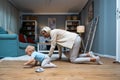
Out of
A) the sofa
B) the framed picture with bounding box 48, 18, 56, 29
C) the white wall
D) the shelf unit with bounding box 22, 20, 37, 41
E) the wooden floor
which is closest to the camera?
the wooden floor

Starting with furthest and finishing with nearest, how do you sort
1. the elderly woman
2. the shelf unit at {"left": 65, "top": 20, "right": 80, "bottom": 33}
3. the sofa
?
the shelf unit at {"left": 65, "top": 20, "right": 80, "bottom": 33}, the sofa, the elderly woman

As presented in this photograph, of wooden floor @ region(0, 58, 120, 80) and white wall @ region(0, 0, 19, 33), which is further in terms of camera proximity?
white wall @ region(0, 0, 19, 33)

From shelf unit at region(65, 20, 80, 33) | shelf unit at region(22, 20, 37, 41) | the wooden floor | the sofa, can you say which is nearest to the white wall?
shelf unit at region(22, 20, 37, 41)

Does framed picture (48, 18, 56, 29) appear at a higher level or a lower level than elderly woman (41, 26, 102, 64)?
higher

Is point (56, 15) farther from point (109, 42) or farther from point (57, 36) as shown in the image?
point (57, 36)

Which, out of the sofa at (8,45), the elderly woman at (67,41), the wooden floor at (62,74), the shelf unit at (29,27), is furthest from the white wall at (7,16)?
the wooden floor at (62,74)

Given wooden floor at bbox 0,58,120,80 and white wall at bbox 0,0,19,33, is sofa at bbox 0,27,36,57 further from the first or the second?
wooden floor at bbox 0,58,120,80

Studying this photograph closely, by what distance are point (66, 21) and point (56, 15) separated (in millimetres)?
785

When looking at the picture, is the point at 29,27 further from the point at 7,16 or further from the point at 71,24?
the point at 7,16

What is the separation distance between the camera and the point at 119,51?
13.2 ft

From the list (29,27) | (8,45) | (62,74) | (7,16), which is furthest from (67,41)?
(29,27)

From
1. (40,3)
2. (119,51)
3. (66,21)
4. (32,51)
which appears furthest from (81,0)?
(32,51)

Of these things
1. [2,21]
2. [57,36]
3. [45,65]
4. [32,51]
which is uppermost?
[2,21]

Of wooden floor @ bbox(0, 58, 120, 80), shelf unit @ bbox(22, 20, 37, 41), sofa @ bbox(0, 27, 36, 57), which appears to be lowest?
wooden floor @ bbox(0, 58, 120, 80)
